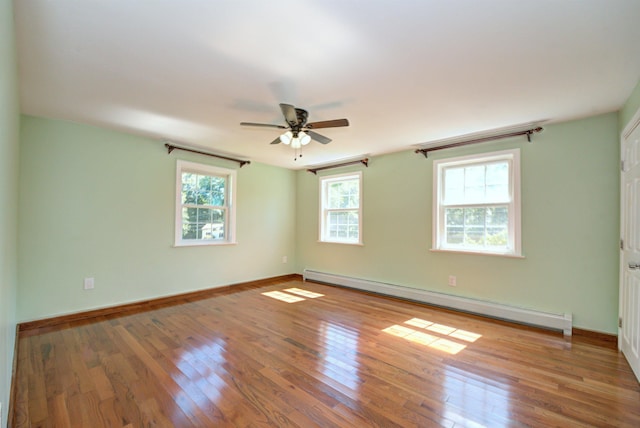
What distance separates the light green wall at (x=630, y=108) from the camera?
2295 mm

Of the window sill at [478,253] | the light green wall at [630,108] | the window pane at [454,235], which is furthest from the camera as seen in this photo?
the window pane at [454,235]

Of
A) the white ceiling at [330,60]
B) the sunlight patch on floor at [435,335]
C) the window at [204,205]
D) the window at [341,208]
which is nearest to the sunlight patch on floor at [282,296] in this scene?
the window at [204,205]

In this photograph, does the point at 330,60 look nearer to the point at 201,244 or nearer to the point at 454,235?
the point at 454,235

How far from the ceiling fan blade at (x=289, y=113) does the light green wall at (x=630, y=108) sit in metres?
2.72

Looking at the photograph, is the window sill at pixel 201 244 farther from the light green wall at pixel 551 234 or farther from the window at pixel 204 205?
the light green wall at pixel 551 234

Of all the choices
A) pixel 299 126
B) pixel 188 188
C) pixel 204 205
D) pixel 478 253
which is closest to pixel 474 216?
pixel 478 253

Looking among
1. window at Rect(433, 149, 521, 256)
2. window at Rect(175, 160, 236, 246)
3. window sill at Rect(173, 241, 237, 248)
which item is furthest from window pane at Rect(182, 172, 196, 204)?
window at Rect(433, 149, 521, 256)

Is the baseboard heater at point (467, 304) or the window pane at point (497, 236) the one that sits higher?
the window pane at point (497, 236)

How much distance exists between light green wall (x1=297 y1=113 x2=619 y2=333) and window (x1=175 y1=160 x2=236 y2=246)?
2918 millimetres

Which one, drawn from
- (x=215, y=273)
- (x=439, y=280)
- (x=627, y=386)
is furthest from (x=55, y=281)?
(x=627, y=386)

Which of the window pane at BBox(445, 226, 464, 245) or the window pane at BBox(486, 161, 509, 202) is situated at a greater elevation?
the window pane at BBox(486, 161, 509, 202)

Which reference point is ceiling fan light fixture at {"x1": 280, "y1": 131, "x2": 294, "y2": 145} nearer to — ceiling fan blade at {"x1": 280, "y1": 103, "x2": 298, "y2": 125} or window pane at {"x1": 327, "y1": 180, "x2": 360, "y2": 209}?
ceiling fan blade at {"x1": 280, "y1": 103, "x2": 298, "y2": 125}

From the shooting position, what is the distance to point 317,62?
2078 mm

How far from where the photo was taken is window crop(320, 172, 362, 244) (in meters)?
5.16
